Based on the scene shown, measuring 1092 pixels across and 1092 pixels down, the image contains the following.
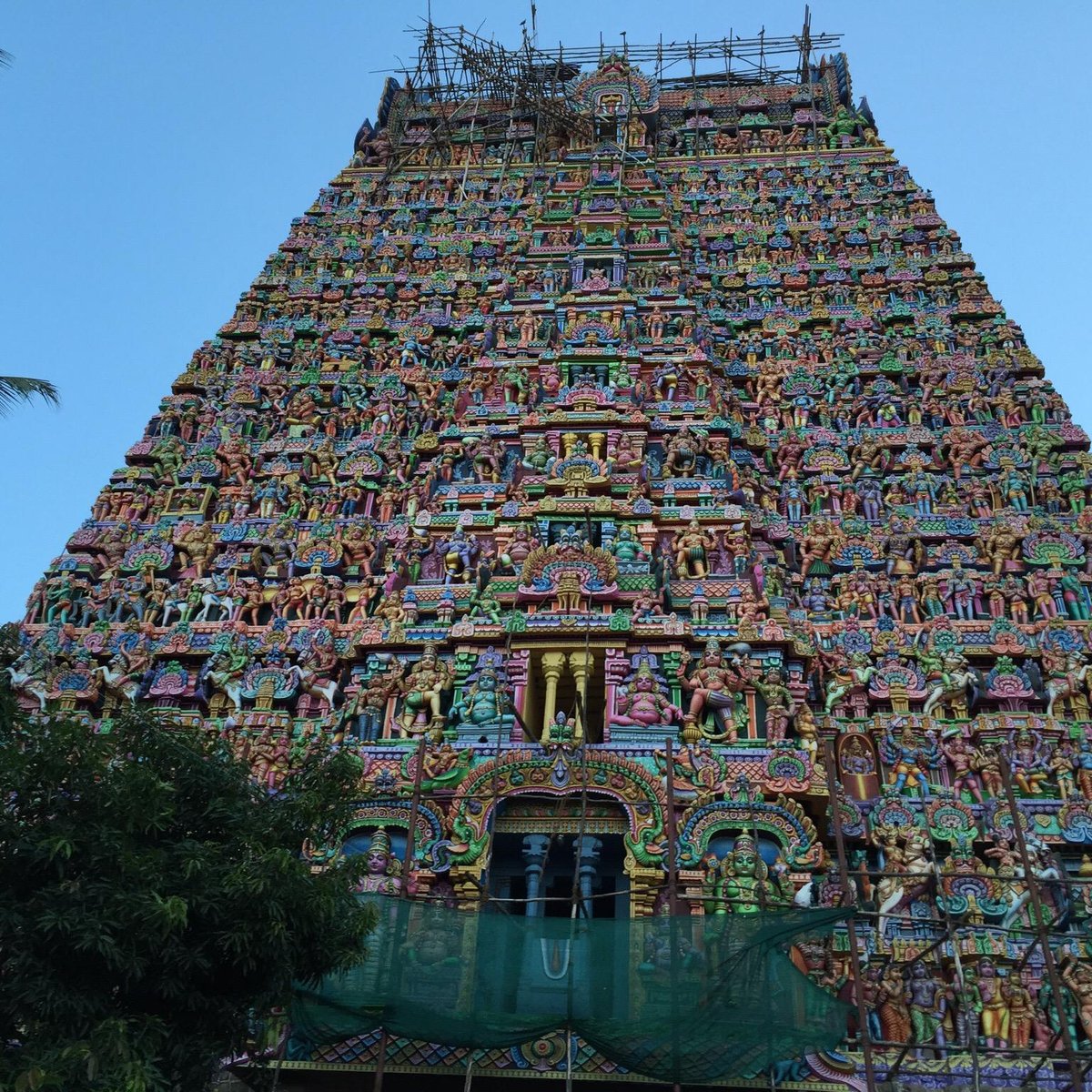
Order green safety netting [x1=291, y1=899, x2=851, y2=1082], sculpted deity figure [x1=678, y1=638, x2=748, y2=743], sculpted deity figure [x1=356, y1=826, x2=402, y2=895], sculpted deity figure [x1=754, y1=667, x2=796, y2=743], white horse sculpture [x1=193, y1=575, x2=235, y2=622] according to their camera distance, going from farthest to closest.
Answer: white horse sculpture [x1=193, y1=575, x2=235, y2=622] < sculpted deity figure [x1=678, y1=638, x2=748, y2=743] < sculpted deity figure [x1=754, y1=667, x2=796, y2=743] < sculpted deity figure [x1=356, y1=826, x2=402, y2=895] < green safety netting [x1=291, y1=899, x2=851, y2=1082]

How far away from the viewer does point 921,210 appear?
24875 mm

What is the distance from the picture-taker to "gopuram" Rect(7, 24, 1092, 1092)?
12133 millimetres

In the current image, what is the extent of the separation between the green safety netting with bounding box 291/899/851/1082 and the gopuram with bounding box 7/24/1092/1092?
0.23 feet

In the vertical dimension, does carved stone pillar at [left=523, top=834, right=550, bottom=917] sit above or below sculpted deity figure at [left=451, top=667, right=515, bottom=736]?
below

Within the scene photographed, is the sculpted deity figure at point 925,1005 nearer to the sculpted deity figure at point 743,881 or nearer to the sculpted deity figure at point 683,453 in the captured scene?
the sculpted deity figure at point 743,881

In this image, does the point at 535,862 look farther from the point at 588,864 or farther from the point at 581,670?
the point at 581,670

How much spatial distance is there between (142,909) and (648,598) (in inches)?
321

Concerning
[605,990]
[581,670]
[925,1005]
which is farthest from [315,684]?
[925,1005]

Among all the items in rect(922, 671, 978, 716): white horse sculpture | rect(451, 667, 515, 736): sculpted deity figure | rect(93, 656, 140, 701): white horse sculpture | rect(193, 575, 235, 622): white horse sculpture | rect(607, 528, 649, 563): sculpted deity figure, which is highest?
rect(607, 528, 649, 563): sculpted deity figure

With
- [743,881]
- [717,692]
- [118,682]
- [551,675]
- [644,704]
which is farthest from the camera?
[118,682]

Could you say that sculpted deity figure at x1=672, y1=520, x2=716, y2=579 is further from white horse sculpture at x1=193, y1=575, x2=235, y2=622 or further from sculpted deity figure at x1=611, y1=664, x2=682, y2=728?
white horse sculpture at x1=193, y1=575, x2=235, y2=622

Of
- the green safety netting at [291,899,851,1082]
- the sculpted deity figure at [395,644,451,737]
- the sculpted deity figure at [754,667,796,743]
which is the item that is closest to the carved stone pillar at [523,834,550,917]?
the sculpted deity figure at [395,644,451,737]

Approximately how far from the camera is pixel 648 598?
50.4ft

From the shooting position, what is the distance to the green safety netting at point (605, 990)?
10.1m
